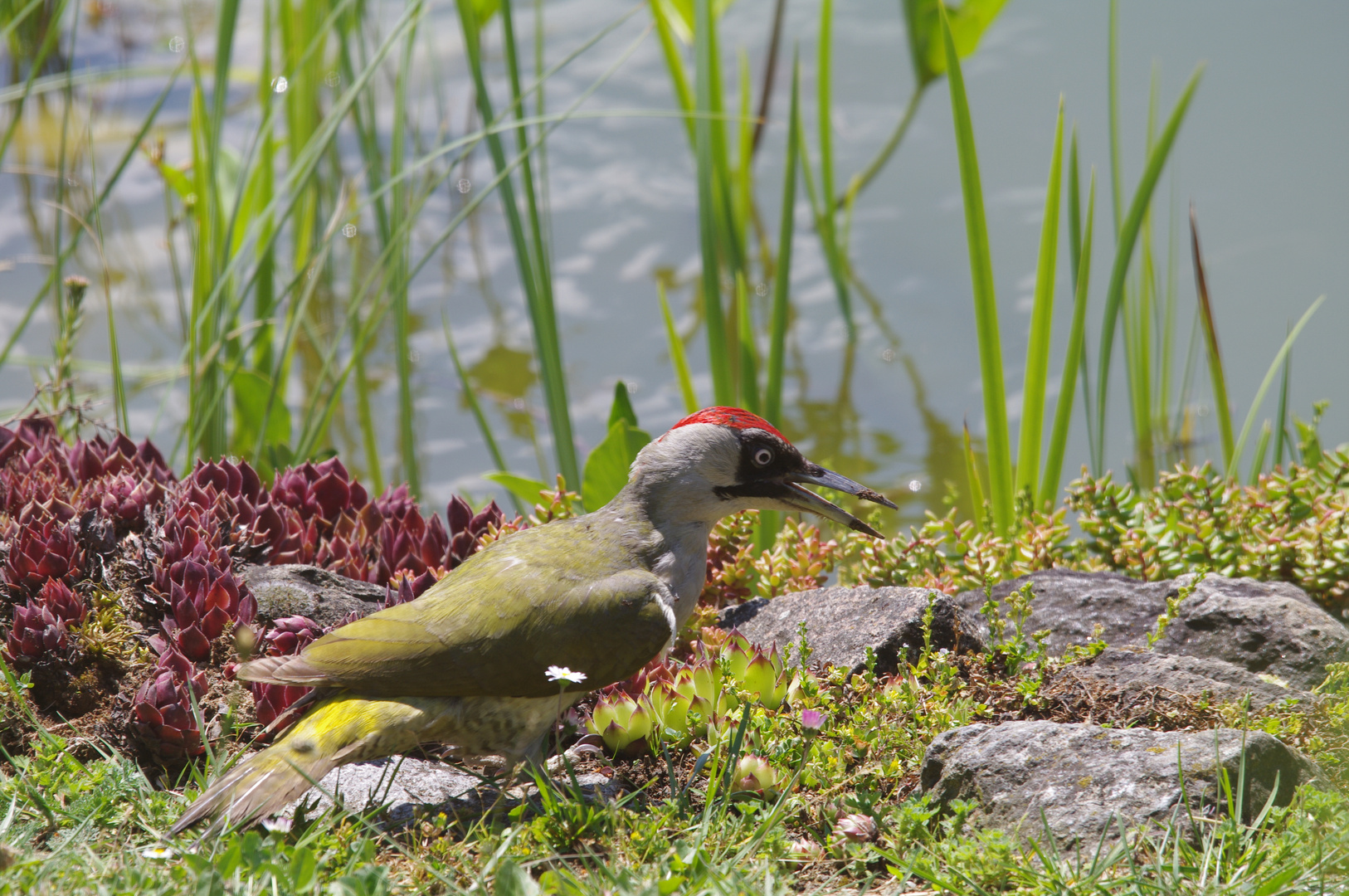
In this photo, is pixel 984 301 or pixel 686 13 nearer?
pixel 984 301

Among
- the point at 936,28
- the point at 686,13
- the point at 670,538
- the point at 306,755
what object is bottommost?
the point at 306,755

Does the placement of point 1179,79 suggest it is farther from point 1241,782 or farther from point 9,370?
point 9,370

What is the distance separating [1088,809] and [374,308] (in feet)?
10.8

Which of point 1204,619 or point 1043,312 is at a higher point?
point 1043,312

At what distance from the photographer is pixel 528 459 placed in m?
7.20

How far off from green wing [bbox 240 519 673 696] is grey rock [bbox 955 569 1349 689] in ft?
3.99

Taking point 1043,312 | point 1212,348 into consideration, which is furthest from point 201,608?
point 1212,348

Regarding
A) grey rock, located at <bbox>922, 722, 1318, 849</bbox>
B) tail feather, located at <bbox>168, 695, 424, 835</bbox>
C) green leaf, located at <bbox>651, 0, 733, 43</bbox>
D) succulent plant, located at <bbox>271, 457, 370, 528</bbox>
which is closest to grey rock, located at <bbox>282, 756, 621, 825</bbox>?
tail feather, located at <bbox>168, 695, 424, 835</bbox>

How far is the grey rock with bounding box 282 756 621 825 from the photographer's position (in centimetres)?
286

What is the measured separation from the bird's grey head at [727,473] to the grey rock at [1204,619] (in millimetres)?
705

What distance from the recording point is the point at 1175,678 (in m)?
3.20

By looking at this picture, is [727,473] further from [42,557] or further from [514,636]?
[42,557]

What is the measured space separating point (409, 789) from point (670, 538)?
1.04 metres

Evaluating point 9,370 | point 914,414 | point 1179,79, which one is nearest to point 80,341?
point 9,370
